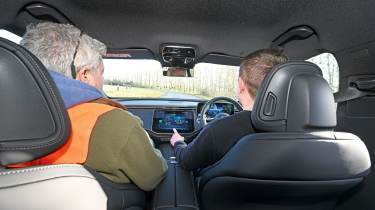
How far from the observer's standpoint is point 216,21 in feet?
13.0

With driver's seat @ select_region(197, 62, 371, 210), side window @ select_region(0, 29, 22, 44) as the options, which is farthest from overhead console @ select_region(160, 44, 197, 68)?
driver's seat @ select_region(197, 62, 371, 210)

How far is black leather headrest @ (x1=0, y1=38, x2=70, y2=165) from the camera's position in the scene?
142cm

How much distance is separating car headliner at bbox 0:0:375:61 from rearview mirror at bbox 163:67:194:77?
0.86 ft

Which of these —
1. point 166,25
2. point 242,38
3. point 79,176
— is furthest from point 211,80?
point 79,176

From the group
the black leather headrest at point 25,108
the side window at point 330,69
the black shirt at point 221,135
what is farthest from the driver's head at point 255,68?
the black leather headrest at point 25,108

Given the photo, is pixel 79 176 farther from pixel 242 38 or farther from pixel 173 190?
pixel 242 38

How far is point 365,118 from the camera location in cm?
349

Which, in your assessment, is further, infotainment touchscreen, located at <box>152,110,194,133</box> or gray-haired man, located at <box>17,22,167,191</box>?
infotainment touchscreen, located at <box>152,110,194,133</box>

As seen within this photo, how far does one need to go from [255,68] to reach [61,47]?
1.31 meters

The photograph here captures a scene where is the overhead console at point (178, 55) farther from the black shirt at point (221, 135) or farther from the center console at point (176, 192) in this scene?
the black shirt at point (221, 135)

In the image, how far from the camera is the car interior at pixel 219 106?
1489 millimetres

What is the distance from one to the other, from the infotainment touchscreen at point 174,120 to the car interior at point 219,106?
1 centimetres

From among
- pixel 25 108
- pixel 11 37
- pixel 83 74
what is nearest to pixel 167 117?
pixel 11 37

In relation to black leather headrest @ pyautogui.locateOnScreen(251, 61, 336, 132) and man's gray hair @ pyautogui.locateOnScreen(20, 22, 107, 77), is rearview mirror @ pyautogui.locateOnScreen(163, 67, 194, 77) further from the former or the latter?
man's gray hair @ pyautogui.locateOnScreen(20, 22, 107, 77)
